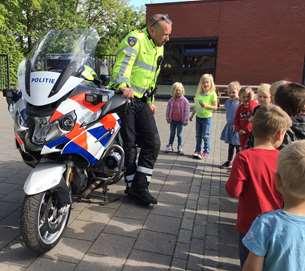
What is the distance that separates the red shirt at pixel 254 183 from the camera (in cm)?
284

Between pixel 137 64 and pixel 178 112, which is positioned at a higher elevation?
pixel 137 64

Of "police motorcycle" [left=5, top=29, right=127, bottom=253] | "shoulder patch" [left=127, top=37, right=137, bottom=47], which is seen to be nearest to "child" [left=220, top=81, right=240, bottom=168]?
"shoulder patch" [left=127, top=37, right=137, bottom=47]

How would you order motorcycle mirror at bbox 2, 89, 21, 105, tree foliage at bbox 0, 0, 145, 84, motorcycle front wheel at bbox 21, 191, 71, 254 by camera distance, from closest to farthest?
motorcycle front wheel at bbox 21, 191, 71, 254, motorcycle mirror at bbox 2, 89, 21, 105, tree foliage at bbox 0, 0, 145, 84

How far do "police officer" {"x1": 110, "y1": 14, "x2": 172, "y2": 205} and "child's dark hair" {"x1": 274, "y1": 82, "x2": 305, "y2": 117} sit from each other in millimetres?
1447

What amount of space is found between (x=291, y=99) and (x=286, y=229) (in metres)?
2.08

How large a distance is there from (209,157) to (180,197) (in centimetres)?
261

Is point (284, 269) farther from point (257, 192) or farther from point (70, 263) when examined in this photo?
point (70, 263)

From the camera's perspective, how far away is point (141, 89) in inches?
184

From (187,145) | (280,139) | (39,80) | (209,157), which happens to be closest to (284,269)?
(280,139)

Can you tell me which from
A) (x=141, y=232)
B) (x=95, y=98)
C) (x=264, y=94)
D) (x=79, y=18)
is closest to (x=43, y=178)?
(x=95, y=98)

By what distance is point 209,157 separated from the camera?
771 centimetres

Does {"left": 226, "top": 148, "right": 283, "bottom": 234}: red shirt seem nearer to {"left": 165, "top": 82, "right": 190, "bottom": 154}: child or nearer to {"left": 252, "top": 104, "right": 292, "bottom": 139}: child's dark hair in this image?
{"left": 252, "top": 104, "right": 292, "bottom": 139}: child's dark hair

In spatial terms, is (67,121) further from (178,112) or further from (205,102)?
(178,112)

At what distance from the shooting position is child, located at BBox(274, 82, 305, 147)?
3.74m
